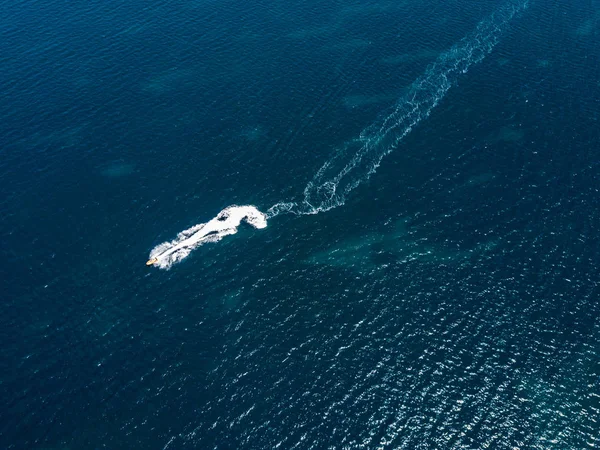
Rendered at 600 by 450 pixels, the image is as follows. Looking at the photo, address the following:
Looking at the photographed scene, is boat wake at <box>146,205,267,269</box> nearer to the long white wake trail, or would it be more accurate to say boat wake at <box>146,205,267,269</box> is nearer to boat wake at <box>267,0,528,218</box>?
the long white wake trail

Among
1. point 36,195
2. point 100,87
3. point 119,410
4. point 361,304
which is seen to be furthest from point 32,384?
point 100,87

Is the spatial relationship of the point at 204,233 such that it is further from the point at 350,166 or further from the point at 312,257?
the point at 350,166

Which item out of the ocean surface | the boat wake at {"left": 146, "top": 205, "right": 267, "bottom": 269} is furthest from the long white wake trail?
the ocean surface

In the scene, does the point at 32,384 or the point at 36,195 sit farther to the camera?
the point at 36,195

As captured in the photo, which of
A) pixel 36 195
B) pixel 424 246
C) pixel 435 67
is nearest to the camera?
pixel 424 246

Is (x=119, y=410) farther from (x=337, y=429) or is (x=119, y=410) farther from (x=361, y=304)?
(x=361, y=304)

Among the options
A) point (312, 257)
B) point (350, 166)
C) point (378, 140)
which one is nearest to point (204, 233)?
point (312, 257)

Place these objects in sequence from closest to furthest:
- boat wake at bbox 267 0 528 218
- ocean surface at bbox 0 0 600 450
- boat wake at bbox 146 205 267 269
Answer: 1. ocean surface at bbox 0 0 600 450
2. boat wake at bbox 146 205 267 269
3. boat wake at bbox 267 0 528 218
